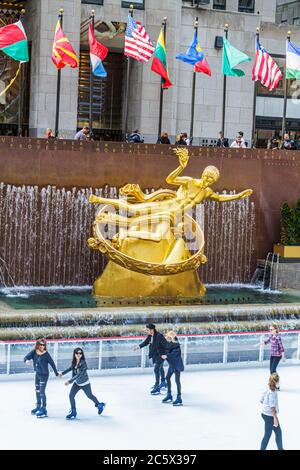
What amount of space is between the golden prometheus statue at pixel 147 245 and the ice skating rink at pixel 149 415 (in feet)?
13.0

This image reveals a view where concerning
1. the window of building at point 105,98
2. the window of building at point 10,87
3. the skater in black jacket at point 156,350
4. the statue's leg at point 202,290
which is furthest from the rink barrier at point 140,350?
the window of building at point 105,98

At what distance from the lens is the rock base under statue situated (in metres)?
23.3

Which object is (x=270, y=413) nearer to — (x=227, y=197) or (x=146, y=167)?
(x=227, y=197)

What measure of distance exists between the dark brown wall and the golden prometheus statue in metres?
1.77

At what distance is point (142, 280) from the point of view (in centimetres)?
2342

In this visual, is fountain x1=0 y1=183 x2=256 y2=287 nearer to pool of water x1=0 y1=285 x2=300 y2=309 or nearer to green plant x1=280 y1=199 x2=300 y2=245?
pool of water x1=0 y1=285 x2=300 y2=309

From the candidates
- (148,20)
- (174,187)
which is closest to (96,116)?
(148,20)

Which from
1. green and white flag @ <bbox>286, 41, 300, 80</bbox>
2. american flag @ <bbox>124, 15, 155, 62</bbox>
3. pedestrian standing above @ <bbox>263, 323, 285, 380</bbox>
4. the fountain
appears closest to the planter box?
the fountain

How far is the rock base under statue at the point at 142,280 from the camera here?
2334 cm

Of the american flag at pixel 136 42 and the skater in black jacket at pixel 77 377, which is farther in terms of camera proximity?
the american flag at pixel 136 42

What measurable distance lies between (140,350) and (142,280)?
432cm

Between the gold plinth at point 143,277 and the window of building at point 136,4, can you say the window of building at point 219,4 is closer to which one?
the window of building at point 136,4

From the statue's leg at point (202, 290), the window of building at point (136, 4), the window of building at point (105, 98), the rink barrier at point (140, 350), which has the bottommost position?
the rink barrier at point (140, 350)

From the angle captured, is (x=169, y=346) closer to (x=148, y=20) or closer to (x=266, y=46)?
(x=148, y=20)
